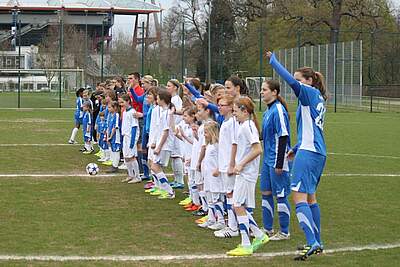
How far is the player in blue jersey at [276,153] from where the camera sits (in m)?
7.85

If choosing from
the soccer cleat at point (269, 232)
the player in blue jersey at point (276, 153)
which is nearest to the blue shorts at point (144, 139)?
the soccer cleat at point (269, 232)

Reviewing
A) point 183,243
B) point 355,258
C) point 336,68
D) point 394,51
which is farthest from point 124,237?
point 394,51

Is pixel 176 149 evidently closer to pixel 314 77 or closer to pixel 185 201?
pixel 185 201

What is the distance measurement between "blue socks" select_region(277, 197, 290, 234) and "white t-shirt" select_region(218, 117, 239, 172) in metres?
0.76

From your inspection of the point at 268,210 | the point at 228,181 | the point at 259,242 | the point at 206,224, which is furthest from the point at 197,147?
the point at 259,242

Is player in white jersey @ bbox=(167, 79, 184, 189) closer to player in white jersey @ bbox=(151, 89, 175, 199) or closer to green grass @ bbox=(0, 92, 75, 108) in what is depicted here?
player in white jersey @ bbox=(151, 89, 175, 199)

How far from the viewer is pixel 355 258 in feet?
24.1

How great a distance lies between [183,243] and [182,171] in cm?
439

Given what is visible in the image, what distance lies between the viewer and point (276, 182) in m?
8.01

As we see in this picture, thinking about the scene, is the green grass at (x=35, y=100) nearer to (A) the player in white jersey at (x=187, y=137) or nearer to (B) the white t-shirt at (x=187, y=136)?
(B) the white t-shirt at (x=187, y=136)

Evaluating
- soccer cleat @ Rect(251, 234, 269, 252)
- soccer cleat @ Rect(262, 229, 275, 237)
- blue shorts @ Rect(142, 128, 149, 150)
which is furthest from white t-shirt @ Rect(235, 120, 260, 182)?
blue shorts @ Rect(142, 128, 149, 150)

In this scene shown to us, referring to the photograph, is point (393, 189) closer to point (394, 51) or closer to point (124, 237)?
point (124, 237)

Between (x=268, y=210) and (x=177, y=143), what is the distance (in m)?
3.82

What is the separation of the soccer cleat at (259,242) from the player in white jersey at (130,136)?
507 centimetres
